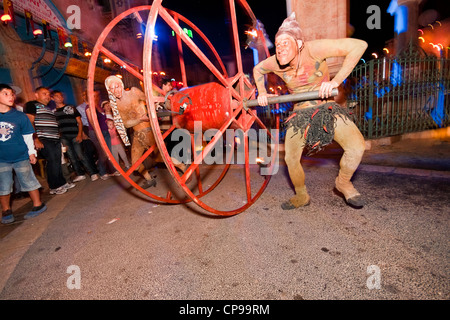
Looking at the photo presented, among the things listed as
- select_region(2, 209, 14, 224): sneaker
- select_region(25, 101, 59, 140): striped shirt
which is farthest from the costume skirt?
select_region(25, 101, 59, 140): striped shirt

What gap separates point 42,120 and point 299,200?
498cm

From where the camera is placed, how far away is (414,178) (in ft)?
10.6

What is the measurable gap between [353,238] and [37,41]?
11312mm

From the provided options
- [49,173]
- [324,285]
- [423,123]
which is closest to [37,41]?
[49,173]

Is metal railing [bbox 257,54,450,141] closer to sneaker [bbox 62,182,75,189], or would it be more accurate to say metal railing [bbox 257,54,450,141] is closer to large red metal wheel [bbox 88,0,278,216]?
large red metal wheel [bbox 88,0,278,216]

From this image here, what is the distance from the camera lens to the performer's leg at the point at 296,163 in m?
2.59

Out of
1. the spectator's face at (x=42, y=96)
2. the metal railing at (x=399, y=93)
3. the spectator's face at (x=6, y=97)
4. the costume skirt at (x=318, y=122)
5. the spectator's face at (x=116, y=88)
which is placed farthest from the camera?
the metal railing at (x=399, y=93)

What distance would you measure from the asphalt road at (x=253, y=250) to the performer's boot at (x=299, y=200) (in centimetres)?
8

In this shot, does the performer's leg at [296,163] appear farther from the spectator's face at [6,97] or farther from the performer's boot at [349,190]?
the spectator's face at [6,97]

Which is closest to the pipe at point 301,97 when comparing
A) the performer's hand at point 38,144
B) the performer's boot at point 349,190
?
the performer's boot at point 349,190

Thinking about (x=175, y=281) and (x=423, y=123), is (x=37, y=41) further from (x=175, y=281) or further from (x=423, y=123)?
(x=423, y=123)

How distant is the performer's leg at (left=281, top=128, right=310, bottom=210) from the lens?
2.59 m

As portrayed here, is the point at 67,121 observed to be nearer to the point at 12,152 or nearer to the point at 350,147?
the point at 12,152
